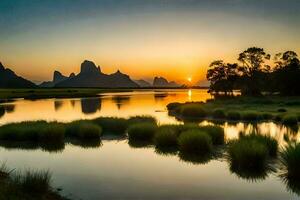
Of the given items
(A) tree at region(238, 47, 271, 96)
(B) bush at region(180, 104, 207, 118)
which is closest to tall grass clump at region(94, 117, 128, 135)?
(B) bush at region(180, 104, 207, 118)

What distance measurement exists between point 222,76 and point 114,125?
10031 centimetres

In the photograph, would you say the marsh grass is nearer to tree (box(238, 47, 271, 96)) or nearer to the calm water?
the calm water

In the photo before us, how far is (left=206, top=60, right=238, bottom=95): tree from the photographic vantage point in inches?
5027

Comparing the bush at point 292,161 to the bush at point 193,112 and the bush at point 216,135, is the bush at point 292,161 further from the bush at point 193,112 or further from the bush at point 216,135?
the bush at point 193,112

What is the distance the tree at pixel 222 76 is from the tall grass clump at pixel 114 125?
93.1 meters

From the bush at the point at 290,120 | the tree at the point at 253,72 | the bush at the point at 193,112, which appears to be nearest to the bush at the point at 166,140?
the bush at the point at 290,120

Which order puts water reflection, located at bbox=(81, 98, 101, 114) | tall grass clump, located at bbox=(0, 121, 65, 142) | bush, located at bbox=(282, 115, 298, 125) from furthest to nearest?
water reflection, located at bbox=(81, 98, 101, 114) → bush, located at bbox=(282, 115, 298, 125) → tall grass clump, located at bbox=(0, 121, 65, 142)

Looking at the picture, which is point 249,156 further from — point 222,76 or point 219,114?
point 222,76

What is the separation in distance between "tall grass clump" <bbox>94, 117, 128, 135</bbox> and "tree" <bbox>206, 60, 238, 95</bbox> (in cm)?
9310

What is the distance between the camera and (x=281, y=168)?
19.0 metres

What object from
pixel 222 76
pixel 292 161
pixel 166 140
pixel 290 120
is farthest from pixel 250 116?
pixel 222 76

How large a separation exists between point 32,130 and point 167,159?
13.5m

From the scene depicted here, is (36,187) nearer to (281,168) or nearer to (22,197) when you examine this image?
(22,197)

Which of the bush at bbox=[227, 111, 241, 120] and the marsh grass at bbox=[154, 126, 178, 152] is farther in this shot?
the bush at bbox=[227, 111, 241, 120]
